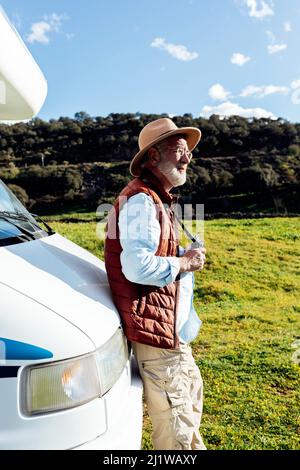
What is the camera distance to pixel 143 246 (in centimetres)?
236

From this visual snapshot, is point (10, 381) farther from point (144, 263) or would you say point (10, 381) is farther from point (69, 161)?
point (69, 161)

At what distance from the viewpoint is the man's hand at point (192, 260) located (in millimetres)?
2535

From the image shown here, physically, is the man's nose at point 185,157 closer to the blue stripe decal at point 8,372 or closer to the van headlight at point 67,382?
the van headlight at point 67,382

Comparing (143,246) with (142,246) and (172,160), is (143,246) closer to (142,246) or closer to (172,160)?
(142,246)

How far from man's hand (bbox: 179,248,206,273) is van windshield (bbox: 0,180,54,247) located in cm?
86

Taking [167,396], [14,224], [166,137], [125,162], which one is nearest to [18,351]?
[167,396]

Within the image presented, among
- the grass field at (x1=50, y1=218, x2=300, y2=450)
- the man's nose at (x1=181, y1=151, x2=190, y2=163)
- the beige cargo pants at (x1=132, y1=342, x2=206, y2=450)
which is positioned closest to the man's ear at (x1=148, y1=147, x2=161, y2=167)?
the man's nose at (x1=181, y1=151, x2=190, y2=163)

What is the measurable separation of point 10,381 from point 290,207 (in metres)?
25.4

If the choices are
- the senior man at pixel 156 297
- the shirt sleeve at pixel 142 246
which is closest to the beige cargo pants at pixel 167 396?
the senior man at pixel 156 297

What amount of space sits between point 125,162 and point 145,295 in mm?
35943

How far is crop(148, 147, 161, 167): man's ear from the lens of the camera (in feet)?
8.95

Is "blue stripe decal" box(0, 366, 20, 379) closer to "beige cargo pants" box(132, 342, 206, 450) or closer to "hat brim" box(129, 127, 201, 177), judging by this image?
"beige cargo pants" box(132, 342, 206, 450)

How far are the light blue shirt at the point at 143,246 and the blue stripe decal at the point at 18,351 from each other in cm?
69
